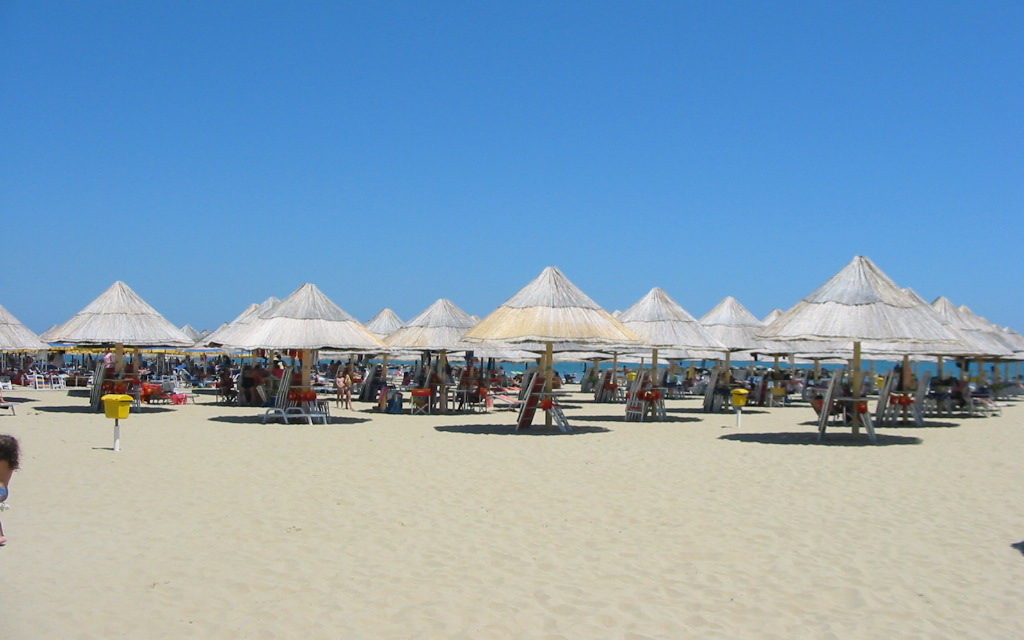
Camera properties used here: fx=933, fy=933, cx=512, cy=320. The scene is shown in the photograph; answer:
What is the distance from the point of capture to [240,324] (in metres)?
23.0

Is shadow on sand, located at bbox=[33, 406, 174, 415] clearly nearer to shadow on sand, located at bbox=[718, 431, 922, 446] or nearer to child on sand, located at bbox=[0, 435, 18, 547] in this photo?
shadow on sand, located at bbox=[718, 431, 922, 446]

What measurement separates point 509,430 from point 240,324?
33.9 ft

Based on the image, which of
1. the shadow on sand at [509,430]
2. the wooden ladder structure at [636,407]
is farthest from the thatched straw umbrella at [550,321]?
the wooden ladder structure at [636,407]

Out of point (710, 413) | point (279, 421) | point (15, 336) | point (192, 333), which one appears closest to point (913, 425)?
point (710, 413)

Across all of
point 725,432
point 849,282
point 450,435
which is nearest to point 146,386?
point 450,435

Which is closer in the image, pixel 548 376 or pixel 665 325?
pixel 548 376

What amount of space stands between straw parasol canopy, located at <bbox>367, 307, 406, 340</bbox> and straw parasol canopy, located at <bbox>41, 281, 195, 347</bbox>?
29.2ft

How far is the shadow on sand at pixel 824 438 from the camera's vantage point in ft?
44.6

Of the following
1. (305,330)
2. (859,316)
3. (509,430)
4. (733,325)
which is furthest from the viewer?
(733,325)

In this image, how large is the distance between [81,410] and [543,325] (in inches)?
385

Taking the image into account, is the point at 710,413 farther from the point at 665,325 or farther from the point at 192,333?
the point at 192,333

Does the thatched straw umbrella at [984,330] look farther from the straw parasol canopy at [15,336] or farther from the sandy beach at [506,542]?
the straw parasol canopy at [15,336]

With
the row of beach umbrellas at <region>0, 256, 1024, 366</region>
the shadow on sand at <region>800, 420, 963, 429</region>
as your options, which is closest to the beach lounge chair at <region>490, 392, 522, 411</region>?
the row of beach umbrellas at <region>0, 256, 1024, 366</region>

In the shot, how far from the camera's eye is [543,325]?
1502cm
